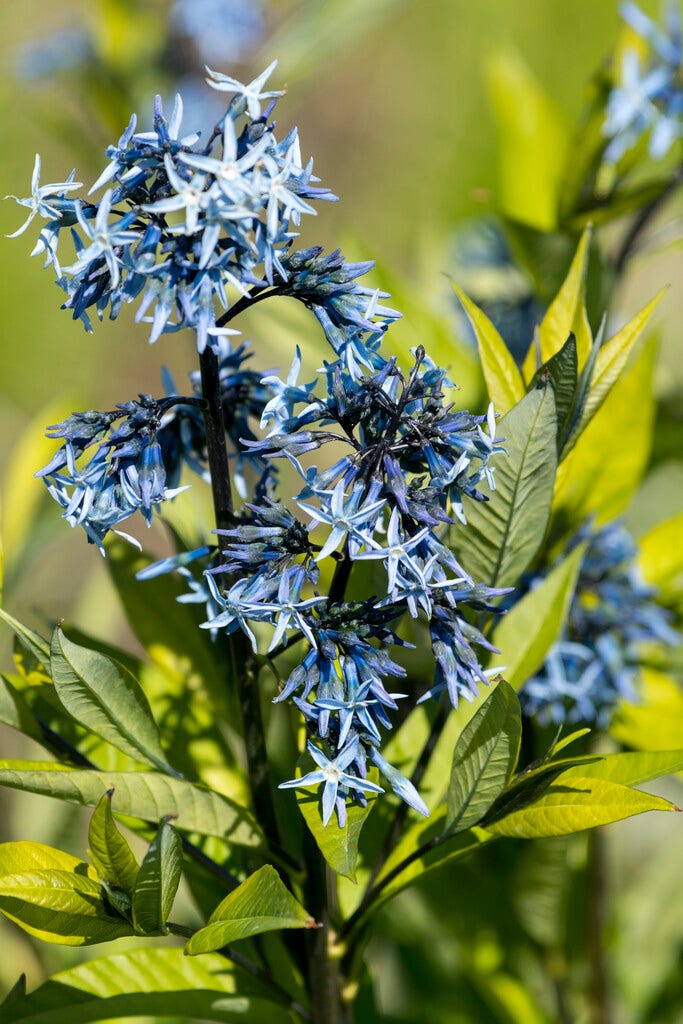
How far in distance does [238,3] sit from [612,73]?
3.68 feet

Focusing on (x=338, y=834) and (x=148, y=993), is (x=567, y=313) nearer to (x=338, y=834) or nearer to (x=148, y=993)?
(x=338, y=834)

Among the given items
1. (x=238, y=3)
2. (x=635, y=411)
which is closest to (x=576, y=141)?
(x=635, y=411)

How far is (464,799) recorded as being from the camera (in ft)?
2.32

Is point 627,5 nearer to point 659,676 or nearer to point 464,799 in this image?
point 659,676

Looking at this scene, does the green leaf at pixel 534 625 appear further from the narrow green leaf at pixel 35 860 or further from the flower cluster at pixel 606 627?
the narrow green leaf at pixel 35 860

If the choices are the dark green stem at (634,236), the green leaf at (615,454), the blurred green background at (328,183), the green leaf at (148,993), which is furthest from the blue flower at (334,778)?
the dark green stem at (634,236)

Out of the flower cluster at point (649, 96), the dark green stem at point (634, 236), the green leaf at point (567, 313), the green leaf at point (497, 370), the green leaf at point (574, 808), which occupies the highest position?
the flower cluster at point (649, 96)

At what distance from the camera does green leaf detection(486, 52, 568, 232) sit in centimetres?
137

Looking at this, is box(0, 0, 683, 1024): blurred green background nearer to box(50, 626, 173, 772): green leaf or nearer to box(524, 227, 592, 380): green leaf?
box(50, 626, 173, 772): green leaf

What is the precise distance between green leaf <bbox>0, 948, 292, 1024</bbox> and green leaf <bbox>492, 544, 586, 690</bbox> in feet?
1.07

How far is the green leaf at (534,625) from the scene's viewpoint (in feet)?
2.80

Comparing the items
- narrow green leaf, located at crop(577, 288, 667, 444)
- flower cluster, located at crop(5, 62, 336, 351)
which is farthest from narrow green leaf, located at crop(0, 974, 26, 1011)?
narrow green leaf, located at crop(577, 288, 667, 444)

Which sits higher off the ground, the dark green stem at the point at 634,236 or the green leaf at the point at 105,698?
the dark green stem at the point at 634,236

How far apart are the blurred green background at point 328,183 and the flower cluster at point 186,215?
1.27ft
